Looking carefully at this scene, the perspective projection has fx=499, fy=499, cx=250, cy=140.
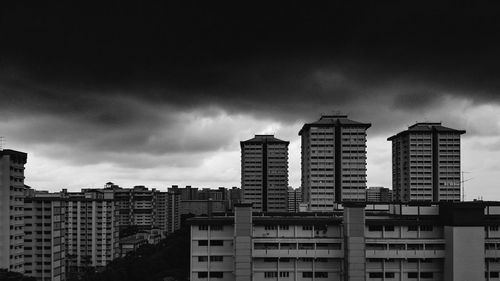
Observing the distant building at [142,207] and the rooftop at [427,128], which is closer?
the rooftop at [427,128]

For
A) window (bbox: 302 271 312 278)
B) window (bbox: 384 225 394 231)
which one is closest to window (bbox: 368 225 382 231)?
window (bbox: 384 225 394 231)

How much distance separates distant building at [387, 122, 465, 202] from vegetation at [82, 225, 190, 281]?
50667 millimetres

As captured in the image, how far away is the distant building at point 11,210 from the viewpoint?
59219 mm

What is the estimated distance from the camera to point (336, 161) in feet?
307

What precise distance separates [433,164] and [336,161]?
2201 centimetres

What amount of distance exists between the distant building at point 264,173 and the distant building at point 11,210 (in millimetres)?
Answer: 60715

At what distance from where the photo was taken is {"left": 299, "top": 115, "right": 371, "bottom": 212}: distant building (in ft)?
304

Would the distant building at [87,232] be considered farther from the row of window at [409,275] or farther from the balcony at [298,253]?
the row of window at [409,275]

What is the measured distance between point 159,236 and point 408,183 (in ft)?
234

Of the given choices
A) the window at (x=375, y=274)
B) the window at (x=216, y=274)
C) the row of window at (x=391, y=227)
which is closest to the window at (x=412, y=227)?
the row of window at (x=391, y=227)

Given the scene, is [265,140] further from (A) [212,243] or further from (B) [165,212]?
(A) [212,243]

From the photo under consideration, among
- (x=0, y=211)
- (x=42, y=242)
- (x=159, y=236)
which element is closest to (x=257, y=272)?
(x=0, y=211)

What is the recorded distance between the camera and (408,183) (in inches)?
4003

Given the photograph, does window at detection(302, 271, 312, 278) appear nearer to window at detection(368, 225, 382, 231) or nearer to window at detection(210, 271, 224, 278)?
window at detection(368, 225, 382, 231)
